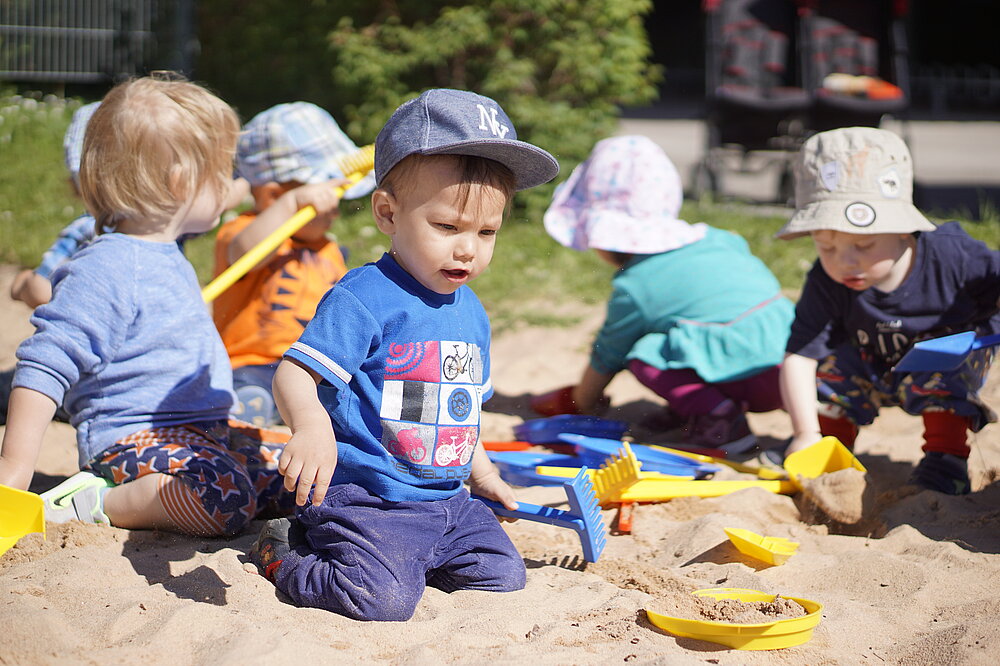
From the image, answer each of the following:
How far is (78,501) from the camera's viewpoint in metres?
2.37

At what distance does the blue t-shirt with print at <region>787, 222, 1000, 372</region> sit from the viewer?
2820 mm

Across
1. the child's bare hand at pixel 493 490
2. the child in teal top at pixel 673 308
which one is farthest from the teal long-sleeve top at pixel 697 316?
the child's bare hand at pixel 493 490

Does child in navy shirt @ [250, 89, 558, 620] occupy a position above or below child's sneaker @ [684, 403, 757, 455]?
above

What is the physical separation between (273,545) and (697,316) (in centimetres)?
175

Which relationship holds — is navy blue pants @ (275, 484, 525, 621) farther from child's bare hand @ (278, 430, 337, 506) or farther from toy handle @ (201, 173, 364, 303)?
toy handle @ (201, 173, 364, 303)

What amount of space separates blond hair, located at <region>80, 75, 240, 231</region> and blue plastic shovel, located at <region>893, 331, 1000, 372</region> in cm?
180

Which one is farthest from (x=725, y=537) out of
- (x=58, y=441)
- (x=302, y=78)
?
(x=302, y=78)

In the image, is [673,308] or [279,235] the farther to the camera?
[673,308]

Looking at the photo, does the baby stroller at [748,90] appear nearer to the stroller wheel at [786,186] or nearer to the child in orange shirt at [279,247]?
the stroller wheel at [786,186]

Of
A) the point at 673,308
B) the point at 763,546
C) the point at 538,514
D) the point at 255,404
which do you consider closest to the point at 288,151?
the point at 255,404

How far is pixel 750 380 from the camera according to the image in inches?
133

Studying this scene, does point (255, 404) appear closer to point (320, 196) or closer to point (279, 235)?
point (279, 235)

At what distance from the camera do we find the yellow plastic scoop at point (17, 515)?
214 cm

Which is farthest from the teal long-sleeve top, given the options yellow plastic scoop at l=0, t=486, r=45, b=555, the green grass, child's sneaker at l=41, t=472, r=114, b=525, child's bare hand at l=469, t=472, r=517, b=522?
yellow plastic scoop at l=0, t=486, r=45, b=555
